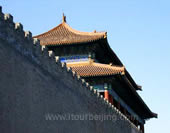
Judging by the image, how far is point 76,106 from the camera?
14922 millimetres

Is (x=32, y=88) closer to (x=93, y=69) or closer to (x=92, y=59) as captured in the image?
(x=93, y=69)

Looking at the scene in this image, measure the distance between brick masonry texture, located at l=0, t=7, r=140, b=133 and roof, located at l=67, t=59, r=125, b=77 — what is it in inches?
230

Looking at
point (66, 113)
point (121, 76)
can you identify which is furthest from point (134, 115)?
point (66, 113)

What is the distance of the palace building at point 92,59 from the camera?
21.9 meters

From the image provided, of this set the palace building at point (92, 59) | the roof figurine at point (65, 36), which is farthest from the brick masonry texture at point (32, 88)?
the roof figurine at point (65, 36)

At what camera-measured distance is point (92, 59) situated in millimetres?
23219

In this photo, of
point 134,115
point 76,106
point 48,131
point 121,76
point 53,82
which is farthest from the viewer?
point 134,115

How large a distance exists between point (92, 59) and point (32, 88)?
11.9 metres

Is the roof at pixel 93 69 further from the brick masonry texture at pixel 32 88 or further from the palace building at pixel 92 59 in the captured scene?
the brick masonry texture at pixel 32 88

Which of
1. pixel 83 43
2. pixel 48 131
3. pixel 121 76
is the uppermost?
pixel 83 43

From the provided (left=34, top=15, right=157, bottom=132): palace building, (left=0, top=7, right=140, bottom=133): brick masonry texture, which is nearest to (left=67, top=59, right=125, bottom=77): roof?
(left=34, top=15, right=157, bottom=132): palace building

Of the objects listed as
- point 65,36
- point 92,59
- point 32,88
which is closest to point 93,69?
point 92,59

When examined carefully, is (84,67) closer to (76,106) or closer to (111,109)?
(111,109)

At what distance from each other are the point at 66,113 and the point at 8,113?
13.3 ft
